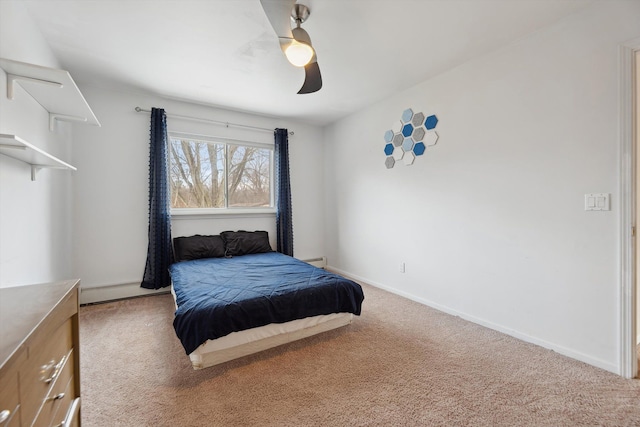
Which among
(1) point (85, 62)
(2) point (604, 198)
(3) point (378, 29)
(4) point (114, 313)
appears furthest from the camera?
(4) point (114, 313)

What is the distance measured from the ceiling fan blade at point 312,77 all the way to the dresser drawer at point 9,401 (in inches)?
83.5

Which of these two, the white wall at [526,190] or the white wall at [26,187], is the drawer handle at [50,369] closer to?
the white wall at [26,187]

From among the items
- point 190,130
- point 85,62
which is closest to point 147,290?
point 190,130

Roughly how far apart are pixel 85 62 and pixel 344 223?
3.51m

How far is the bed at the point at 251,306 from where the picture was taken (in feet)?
5.92

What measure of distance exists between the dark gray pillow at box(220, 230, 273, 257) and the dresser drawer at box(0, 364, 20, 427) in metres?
3.07

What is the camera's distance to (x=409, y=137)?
316 cm

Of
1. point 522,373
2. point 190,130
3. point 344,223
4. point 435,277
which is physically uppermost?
point 190,130

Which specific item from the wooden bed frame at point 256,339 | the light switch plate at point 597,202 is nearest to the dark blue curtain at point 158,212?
the wooden bed frame at point 256,339

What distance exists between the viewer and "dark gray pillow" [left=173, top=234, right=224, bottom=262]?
3.36m

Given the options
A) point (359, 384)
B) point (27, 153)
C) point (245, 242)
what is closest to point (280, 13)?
point (27, 153)

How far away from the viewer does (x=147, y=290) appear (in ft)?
11.1

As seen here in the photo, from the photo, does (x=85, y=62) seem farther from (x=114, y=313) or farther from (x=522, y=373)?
(x=522, y=373)

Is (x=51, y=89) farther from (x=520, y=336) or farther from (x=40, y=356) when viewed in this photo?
(x=520, y=336)
